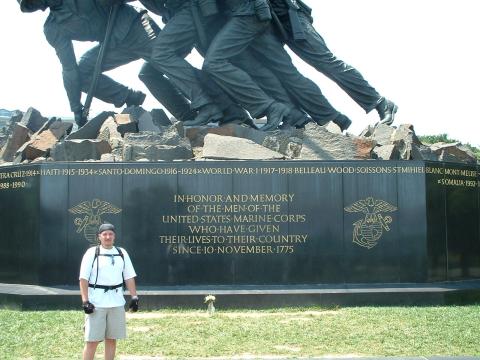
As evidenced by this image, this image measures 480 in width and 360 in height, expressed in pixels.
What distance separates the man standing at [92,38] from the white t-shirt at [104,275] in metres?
7.63

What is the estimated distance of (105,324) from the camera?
571cm

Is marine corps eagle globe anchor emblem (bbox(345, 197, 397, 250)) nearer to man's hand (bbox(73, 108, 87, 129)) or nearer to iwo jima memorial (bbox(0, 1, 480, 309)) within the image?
iwo jima memorial (bbox(0, 1, 480, 309))

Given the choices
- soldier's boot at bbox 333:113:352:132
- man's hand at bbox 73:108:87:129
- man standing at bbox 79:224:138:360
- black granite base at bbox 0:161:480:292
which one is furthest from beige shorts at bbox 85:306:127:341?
soldier's boot at bbox 333:113:352:132

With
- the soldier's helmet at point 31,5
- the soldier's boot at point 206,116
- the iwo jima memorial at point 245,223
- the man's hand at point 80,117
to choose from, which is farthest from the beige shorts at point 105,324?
the soldier's helmet at point 31,5

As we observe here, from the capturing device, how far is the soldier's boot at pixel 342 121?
1303 cm

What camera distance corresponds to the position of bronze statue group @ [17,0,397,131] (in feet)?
39.8

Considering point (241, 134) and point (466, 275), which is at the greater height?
point (241, 134)

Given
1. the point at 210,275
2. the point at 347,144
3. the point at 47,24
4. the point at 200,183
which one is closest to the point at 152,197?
the point at 200,183

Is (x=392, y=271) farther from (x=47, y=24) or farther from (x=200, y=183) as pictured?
(x=47, y=24)

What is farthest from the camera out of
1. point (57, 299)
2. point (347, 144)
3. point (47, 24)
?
point (47, 24)

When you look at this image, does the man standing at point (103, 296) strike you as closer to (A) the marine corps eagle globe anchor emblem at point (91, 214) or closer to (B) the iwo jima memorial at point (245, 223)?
(B) the iwo jima memorial at point (245, 223)

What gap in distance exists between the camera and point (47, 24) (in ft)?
41.5

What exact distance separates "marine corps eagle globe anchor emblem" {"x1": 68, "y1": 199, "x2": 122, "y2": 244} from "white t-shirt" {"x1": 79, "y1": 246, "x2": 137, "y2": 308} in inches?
180

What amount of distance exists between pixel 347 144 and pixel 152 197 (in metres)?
3.38
